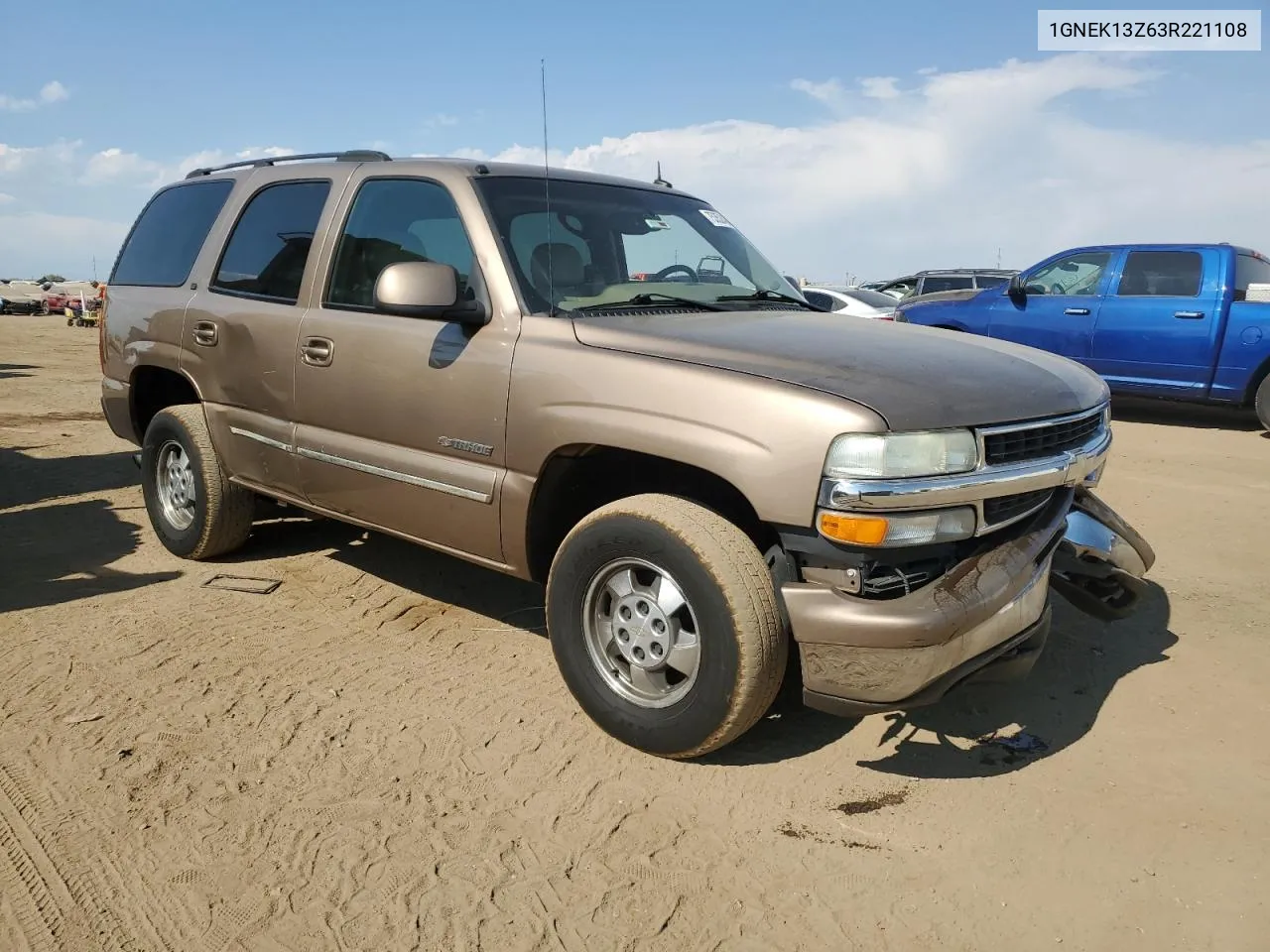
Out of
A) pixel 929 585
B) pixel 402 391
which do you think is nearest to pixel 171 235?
pixel 402 391

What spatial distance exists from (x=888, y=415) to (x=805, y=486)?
29 centimetres

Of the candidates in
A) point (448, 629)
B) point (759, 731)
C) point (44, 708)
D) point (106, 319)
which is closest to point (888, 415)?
point (759, 731)

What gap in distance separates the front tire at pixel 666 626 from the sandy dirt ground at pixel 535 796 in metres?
0.19

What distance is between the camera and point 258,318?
13.9ft

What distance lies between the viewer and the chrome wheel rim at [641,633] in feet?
9.54

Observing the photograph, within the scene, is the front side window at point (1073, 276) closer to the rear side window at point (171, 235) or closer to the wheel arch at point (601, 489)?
the wheel arch at point (601, 489)

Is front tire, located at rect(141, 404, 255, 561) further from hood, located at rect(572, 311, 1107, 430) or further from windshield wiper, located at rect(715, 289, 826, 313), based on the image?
windshield wiper, located at rect(715, 289, 826, 313)

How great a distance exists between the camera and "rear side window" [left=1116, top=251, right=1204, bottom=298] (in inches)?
367

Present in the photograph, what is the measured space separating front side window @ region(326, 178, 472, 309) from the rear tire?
27.4ft

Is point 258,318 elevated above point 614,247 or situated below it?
below

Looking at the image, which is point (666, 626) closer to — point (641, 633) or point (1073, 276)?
point (641, 633)

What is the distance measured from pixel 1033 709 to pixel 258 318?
3.55 metres

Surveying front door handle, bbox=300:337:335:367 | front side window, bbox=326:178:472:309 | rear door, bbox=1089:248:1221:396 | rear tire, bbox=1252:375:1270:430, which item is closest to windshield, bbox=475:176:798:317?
front side window, bbox=326:178:472:309

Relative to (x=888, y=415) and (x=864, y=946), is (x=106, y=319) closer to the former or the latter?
(x=888, y=415)
